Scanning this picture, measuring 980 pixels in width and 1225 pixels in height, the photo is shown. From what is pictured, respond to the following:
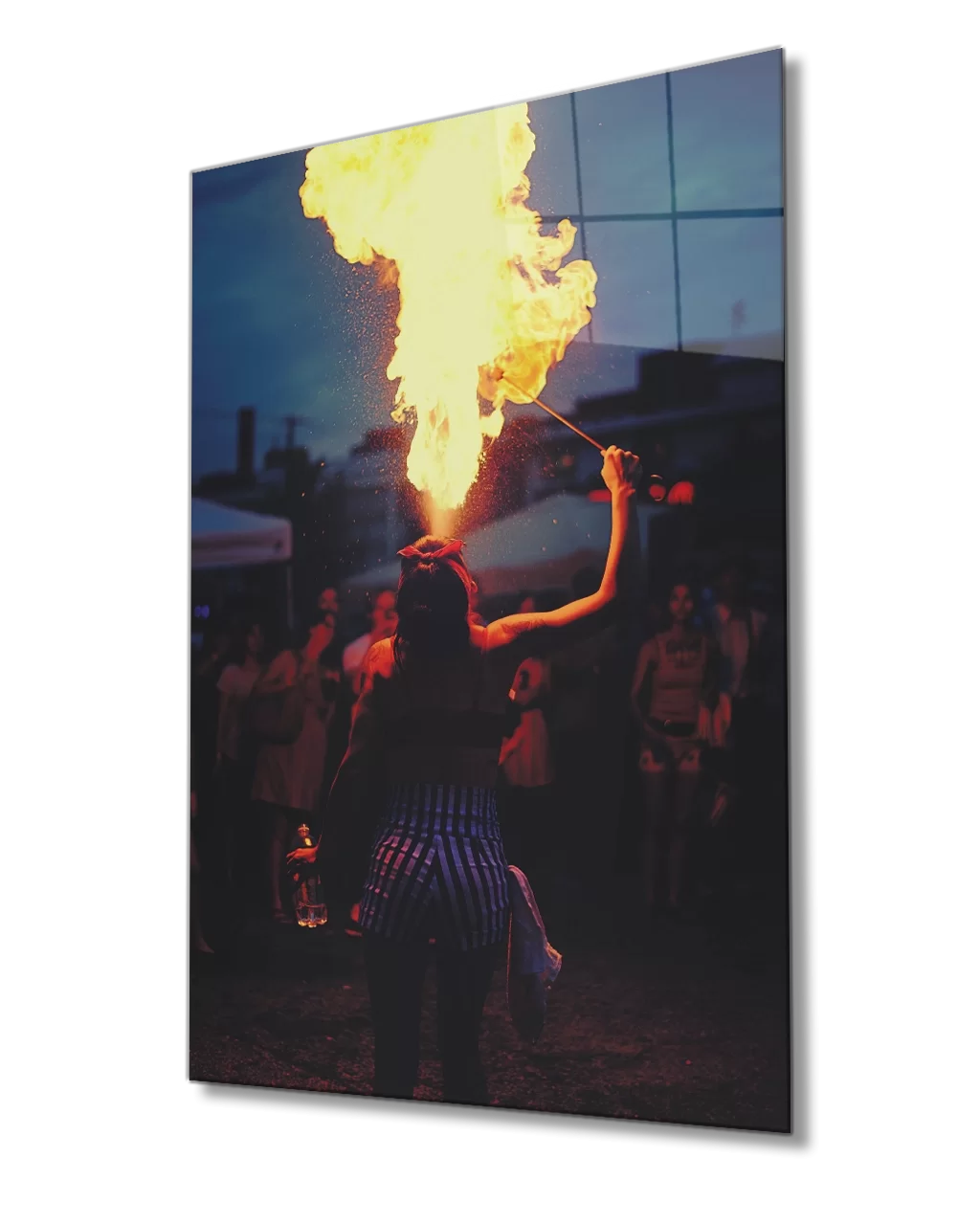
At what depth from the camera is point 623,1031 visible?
530cm

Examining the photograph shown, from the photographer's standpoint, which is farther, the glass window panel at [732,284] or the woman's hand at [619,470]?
the woman's hand at [619,470]

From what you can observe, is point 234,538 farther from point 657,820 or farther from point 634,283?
point 657,820

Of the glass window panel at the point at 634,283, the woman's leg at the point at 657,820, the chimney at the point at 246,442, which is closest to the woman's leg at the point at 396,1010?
the woman's leg at the point at 657,820

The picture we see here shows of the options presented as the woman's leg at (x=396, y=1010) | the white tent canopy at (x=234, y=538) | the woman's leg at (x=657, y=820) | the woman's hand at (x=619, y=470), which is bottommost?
the woman's leg at (x=396, y=1010)

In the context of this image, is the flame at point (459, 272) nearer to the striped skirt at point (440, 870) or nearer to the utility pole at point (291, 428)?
the utility pole at point (291, 428)

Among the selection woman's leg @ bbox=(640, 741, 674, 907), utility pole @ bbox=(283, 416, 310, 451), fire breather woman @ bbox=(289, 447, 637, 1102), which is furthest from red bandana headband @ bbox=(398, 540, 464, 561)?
woman's leg @ bbox=(640, 741, 674, 907)

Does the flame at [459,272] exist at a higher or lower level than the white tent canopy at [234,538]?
higher

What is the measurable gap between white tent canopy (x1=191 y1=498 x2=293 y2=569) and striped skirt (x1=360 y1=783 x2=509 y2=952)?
1156mm

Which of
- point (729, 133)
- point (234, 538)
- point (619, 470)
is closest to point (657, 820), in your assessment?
point (619, 470)

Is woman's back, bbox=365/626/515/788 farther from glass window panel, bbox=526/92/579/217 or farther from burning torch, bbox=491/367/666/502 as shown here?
glass window panel, bbox=526/92/579/217

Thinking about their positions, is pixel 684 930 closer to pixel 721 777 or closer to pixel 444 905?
pixel 721 777

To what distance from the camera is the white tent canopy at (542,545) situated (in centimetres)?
545

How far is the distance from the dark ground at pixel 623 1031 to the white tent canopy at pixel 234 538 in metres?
1.57

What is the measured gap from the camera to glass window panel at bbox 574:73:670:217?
Answer: 5.43 metres
